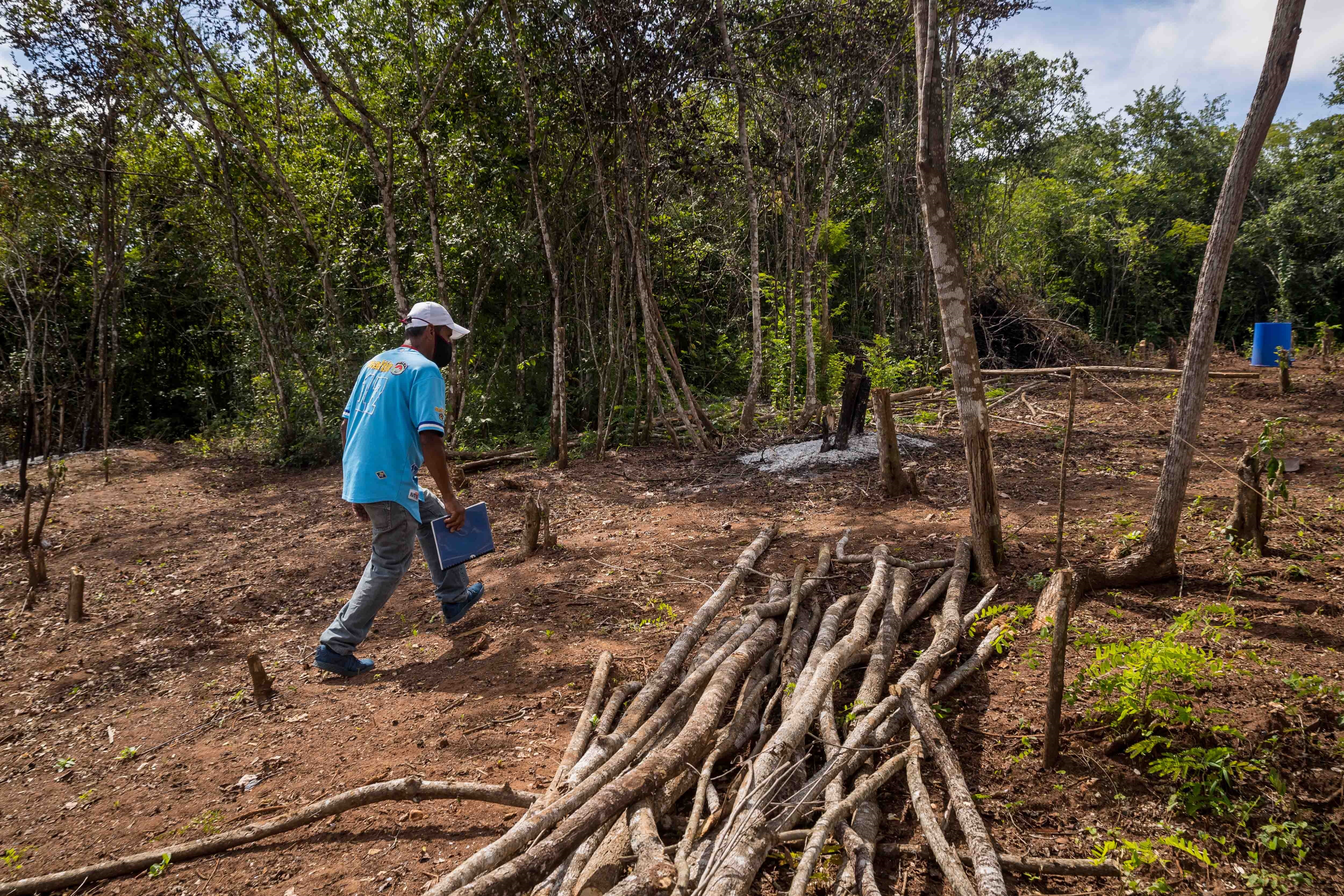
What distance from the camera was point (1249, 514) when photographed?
418 cm

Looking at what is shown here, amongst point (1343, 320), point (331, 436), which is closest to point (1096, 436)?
point (331, 436)

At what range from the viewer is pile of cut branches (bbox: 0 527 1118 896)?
214 centimetres

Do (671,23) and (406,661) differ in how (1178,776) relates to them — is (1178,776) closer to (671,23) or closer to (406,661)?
(406,661)

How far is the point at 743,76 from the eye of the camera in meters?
9.23

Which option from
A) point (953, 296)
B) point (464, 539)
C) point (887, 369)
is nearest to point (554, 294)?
point (887, 369)

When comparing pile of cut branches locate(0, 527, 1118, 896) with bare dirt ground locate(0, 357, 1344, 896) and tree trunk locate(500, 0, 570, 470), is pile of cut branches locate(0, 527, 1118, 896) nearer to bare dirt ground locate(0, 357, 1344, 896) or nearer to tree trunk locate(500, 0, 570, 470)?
bare dirt ground locate(0, 357, 1344, 896)

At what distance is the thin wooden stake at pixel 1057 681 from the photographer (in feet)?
8.40

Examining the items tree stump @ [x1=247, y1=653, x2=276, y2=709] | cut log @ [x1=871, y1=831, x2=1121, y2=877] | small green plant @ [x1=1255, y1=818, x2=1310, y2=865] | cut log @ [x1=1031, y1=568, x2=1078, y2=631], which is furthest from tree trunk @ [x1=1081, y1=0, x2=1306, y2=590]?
tree stump @ [x1=247, y1=653, x2=276, y2=709]

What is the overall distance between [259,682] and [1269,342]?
49.0 ft

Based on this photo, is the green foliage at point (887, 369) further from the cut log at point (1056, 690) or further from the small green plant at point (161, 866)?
the small green plant at point (161, 866)

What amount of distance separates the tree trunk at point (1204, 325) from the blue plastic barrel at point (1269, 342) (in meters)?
10.6

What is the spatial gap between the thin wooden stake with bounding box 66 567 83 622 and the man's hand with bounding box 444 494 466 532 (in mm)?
2968

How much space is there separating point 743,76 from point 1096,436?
5.90 m

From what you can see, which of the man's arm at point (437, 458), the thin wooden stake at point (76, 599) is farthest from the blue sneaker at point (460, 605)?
the thin wooden stake at point (76, 599)
